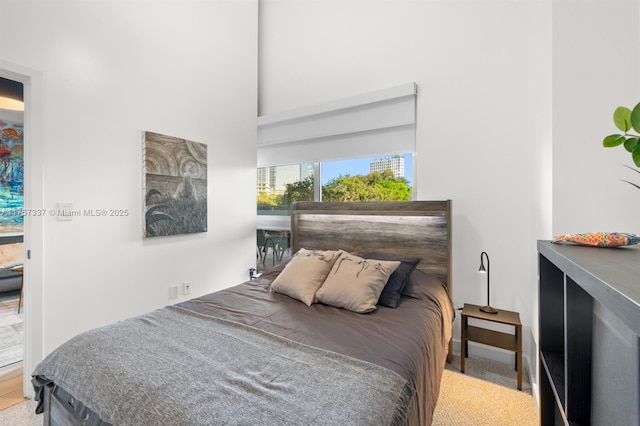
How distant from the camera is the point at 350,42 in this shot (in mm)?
3184

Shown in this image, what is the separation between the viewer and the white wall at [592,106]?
1.52 m

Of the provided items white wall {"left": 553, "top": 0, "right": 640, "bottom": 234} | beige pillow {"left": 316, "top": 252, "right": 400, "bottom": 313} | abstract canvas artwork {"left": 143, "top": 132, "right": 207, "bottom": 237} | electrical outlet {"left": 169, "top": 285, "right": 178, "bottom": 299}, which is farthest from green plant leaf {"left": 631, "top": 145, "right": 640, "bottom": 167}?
electrical outlet {"left": 169, "top": 285, "right": 178, "bottom": 299}

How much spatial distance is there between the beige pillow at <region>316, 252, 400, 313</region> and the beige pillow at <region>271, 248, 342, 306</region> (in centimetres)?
6

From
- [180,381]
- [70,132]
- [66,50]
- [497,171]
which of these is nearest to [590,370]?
[180,381]

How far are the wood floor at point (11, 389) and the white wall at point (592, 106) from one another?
3529 millimetres

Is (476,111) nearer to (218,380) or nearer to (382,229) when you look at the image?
(382,229)

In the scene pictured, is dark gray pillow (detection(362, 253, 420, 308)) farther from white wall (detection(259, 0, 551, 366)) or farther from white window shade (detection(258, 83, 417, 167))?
white window shade (detection(258, 83, 417, 167))

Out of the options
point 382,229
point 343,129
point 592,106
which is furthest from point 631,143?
point 343,129

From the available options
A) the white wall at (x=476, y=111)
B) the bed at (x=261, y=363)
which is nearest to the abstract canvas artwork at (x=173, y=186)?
the bed at (x=261, y=363)

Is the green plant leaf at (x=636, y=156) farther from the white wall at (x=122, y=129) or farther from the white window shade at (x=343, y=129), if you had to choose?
the white wall at (x=122, y=129)

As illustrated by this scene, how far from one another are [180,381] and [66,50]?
2.50 meters

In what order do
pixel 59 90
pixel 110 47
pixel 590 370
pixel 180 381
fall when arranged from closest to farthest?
pixel 590 370, pixel 180 381, pixel 59 90, pixel 110 47

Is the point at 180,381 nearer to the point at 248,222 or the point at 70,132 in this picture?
the point at 70,132

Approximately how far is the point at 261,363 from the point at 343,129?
8.20 ft
